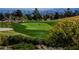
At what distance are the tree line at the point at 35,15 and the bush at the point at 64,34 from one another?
0.19 feet

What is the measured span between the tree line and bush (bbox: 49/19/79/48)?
58 millimetres

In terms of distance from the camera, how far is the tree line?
11494 cm

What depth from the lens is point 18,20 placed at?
377 feet

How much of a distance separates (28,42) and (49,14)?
0.30 metres

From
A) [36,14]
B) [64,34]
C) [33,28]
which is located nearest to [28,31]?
[33,28]

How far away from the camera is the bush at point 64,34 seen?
377 feet

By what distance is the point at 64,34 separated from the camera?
115m

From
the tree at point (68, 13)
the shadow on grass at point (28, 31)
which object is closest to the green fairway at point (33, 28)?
the shadow on grass at point (28, 31)

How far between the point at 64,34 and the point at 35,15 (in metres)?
0.29

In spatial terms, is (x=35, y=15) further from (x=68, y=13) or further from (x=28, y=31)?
(x=68, y=13)

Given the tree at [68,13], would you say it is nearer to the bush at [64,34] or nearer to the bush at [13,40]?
the bush at [64,34]

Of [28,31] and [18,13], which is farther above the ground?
[18,13]
